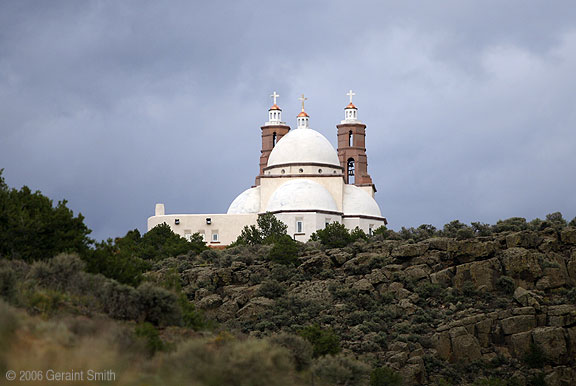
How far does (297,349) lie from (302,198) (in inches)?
1641

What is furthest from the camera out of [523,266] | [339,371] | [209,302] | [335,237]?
[335,237]

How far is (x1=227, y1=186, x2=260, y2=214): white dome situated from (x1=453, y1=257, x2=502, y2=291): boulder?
2291 centimetres

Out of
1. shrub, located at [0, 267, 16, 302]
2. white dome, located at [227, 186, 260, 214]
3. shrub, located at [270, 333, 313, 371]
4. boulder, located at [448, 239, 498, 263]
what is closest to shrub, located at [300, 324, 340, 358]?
shrub, located at [270, 333, 313, 371]

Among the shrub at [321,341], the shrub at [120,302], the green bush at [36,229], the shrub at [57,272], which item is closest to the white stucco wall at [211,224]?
the shrub at [321,341]

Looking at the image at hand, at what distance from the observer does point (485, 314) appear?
157 feet

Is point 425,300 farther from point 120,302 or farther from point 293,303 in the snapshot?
point 120,302

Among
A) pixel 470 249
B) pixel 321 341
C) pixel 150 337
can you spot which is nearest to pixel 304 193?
pixel 470 249

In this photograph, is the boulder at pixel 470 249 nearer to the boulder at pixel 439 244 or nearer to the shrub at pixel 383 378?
the boulder at pixel 439 244

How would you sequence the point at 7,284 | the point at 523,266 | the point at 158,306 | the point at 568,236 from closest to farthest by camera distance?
the point at 7,284 → the point at 158,306 → the point at 523,266 → the point at 568,236

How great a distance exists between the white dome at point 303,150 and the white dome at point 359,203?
8.81ft

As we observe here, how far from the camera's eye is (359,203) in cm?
7231

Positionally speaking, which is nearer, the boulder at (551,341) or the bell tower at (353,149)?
the boulder at (551,341)

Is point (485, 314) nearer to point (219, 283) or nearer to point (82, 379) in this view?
point (219, 283)

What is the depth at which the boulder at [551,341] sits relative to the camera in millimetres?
44781
